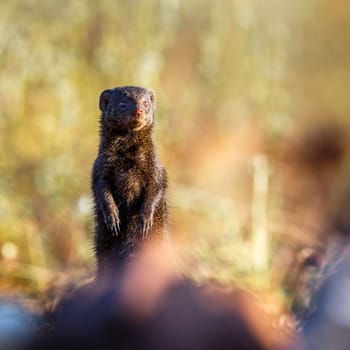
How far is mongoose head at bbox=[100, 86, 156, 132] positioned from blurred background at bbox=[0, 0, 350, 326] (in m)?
0.90

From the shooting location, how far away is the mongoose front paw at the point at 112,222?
3.57 meters

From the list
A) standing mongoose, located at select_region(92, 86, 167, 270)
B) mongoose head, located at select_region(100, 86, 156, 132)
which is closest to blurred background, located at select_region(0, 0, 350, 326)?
standing mongoose, located at select_region(92, 86, 167, 270)

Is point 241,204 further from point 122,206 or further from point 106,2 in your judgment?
point 122,206

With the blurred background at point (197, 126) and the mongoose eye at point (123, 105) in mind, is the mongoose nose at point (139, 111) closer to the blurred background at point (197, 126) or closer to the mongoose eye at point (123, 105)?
the mongoose eye at point (123, 105)

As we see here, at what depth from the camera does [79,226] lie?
19.0 feet

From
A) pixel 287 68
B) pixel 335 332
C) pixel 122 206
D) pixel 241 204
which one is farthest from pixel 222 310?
pixel 287 68

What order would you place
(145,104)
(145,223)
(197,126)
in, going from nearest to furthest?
1. (145,223)
2. (145,104)
3. (197,126)

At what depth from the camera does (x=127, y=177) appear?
3.69 m

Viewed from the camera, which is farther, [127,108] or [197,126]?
[197,126]

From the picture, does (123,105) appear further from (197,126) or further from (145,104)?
(197,126)

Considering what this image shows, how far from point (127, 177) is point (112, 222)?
8.9 inches

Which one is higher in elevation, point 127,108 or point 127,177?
point 127,108

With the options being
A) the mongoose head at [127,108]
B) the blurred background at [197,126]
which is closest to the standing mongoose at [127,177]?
the mongoose head at [127,108]

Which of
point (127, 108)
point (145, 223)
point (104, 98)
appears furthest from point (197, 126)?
point (145, 223)
